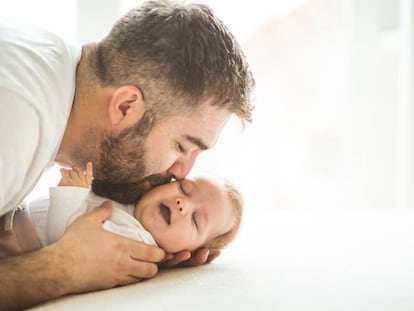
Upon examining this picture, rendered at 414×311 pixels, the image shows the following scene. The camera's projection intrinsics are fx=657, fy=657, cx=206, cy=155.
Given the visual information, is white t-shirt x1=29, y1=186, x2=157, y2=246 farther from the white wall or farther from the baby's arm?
the white wall

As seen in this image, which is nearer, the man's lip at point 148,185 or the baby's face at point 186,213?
the baby's face at point 186,213

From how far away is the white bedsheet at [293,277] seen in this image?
Answer: 1.15 metres

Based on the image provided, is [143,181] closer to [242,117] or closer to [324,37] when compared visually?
[242,117]

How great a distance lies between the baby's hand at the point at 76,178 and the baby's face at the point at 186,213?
164mm

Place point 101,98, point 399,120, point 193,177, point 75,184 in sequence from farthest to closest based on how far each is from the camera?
1. point 399,120
2. point 193,177
3. point 101,98
4. point 75,184

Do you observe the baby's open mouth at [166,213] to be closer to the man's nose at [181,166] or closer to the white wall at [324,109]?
the man's nose at [181,166]

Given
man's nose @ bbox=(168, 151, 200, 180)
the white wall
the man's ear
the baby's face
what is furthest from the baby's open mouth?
the white wall

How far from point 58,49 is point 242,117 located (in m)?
0.47

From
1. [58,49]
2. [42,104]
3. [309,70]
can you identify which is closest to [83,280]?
[42,104]

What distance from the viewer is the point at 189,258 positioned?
5.11ft

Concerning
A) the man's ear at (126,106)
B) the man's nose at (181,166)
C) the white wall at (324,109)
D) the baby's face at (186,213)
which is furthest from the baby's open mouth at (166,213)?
the white wall at (324,109)

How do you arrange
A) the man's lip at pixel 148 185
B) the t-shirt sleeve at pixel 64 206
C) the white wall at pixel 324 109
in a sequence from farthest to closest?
the white wall at pixel 324 109 → the man's lip at pixel 148 185 → the t-shirt sleeve at pixel 64 206

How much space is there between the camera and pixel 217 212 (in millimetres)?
1601

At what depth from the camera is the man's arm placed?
126 centimetres
